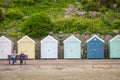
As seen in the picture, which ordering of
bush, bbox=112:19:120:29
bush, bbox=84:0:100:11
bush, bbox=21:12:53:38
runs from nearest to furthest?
bush, bbox=21:12:53:38 < bush, bbox=112:19:120:29 < bush, bbox=84:0:100:11

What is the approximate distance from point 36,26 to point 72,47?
176 inches

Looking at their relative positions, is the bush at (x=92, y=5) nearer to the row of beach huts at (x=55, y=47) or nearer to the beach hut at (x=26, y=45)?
the row of beach huts at (x=55, y=47)

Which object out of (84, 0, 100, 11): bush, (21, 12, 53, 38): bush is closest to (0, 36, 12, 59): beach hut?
(21, 12, 53, 38): bush

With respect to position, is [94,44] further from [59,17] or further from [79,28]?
[59,17]

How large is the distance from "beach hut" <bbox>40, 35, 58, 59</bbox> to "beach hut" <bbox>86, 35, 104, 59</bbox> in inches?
109

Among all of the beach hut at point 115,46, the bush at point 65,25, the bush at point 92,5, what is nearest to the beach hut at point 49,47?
the bush at point 65,25

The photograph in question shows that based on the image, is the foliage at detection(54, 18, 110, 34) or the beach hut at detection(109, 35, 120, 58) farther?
the foliage at detection(54, 18, 110, 34)

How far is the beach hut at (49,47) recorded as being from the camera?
107ft

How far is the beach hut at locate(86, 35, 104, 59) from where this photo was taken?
3294cm

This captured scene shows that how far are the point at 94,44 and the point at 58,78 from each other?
12494 millimetres

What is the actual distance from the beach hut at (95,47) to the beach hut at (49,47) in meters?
2.77

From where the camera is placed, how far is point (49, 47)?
32781 millimetres

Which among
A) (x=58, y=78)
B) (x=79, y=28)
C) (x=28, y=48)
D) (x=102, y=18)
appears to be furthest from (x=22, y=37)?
(x=58, y=78)

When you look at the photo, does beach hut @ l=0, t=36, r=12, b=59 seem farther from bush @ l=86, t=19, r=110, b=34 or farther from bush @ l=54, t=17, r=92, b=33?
bush @ l=86, t=19, r=110, b=34
